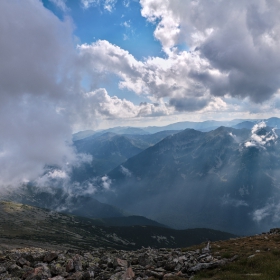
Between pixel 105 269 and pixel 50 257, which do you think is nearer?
pixel 105 269

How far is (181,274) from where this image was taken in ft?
77.6

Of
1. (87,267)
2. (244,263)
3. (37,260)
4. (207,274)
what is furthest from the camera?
(37,260)

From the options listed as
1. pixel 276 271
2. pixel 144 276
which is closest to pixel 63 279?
pixel 144 276

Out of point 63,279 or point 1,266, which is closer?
point 63,279

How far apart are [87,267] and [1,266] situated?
1211 cm

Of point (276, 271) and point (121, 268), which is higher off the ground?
point (276, 271)

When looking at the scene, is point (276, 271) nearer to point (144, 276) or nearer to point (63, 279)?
point (144, 276)

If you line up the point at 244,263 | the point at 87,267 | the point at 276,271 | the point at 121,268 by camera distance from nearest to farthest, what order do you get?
the point at 276,271, the point at 244,263, the point at 121,268, the point at 87,267

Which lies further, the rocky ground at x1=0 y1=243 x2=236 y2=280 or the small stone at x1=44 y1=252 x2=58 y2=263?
the small stone at x1=44 y1=252 x2=58 y2=263

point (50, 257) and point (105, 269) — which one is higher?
point (50, 257)

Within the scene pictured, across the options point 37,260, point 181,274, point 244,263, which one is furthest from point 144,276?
point 37,260

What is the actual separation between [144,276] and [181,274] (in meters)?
4.36

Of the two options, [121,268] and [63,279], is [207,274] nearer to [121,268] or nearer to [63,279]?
[121,268]

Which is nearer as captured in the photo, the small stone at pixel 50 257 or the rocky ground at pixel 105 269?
the rocky ground at pixel 105 269
